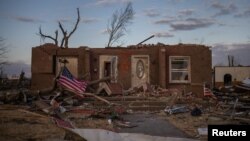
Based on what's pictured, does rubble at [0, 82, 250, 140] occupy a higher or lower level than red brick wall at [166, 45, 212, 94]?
lower

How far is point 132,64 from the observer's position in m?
23.0

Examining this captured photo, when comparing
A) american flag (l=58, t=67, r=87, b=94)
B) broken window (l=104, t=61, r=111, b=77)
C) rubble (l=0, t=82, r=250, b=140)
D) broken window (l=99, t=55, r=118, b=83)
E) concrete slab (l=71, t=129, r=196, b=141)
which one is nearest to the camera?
concrete slab (l=71, t=129, r=196, b=141)

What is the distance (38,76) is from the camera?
75.8ft

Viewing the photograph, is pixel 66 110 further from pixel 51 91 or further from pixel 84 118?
pixel 51 91

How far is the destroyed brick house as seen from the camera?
Result: 900 inches

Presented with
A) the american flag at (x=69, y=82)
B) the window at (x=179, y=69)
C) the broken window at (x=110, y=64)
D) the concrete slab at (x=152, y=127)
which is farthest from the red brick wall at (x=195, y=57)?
the concrete slab at (x=152, y=127)

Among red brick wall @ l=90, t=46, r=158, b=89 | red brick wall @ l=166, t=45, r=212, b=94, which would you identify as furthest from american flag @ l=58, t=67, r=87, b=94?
red brick wall @ l=166, t=45, r=212, b=94

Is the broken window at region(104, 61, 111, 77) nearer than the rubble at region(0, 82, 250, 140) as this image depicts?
No

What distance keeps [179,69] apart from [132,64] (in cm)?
310

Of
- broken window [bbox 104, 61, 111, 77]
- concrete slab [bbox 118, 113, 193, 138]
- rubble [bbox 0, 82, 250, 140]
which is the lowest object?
concrete slab [bbox 118, 113, 193, 138]

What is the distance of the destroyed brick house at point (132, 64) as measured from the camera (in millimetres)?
22859

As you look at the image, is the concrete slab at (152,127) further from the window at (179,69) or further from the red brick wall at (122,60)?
the window at (179,69)

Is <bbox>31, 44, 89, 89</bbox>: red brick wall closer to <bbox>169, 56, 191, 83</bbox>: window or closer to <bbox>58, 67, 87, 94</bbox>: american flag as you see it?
<bbox>169, 56, 191, 83</bbox>: window

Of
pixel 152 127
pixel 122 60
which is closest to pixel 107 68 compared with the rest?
pixel 122 60
